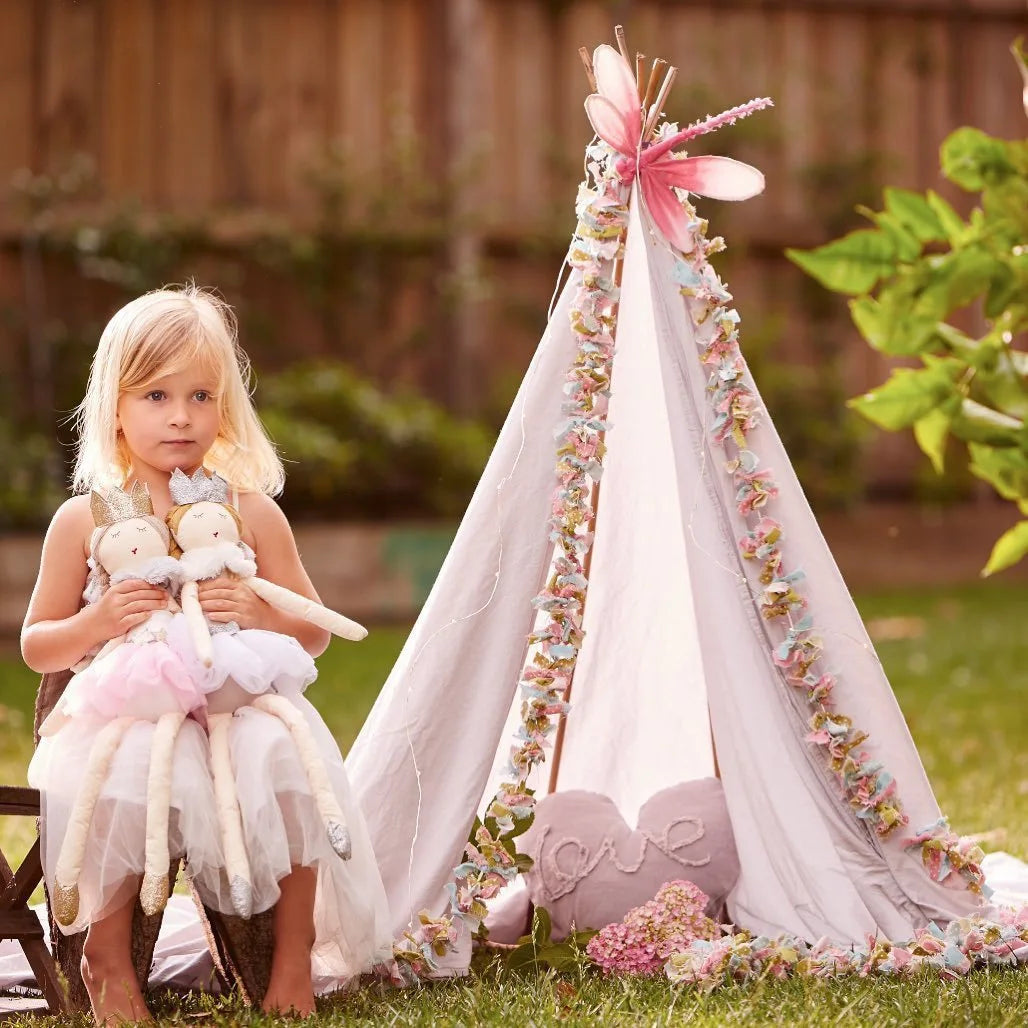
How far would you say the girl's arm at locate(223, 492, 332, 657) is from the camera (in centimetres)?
278

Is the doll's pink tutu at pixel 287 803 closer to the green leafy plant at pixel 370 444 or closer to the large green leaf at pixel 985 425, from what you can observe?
the large green leaf at pixel 985 425

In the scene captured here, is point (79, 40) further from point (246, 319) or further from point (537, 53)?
point (537, 53)

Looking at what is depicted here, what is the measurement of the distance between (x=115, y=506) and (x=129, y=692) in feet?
1.12

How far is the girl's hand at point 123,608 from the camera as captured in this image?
2549mm

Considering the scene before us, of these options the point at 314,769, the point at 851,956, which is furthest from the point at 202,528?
the point at 851,956

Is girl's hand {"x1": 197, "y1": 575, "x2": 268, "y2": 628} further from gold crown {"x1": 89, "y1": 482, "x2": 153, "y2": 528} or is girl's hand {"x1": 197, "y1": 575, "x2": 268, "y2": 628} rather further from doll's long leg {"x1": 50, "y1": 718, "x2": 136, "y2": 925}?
doll's long leg {"x1": 50, "y1": 718, "x2": 136, "y2": 925}

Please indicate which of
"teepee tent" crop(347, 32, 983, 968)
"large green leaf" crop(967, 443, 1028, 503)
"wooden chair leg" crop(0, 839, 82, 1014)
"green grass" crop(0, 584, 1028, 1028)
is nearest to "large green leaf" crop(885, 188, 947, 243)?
"large green leaf" crop(967, 443, 1028, 503)

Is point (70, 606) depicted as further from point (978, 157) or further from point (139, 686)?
point (978, 157)

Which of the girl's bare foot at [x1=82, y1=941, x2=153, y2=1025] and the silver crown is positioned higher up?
the silver crown

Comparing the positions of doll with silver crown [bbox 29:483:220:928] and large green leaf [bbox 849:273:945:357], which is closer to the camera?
doll with silver crown [bbox 29:483:220:928]

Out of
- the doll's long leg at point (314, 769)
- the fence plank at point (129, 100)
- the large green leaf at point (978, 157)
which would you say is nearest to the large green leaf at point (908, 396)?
the large green leaf at point (978, 157)

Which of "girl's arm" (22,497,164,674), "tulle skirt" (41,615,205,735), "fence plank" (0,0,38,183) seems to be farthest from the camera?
"fence plank" (0,0,38,183)

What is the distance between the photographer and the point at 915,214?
13.1ft

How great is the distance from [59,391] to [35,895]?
171 inches
